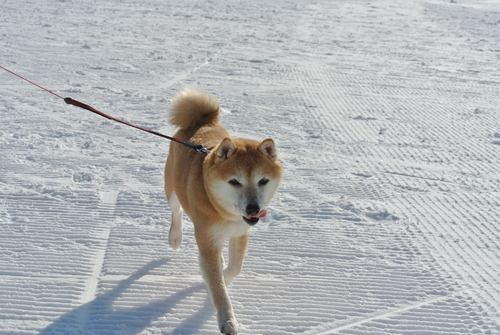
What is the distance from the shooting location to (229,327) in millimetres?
2449

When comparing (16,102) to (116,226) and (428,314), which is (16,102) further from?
(428,314)

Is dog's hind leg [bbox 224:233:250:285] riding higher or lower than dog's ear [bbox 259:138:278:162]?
lower

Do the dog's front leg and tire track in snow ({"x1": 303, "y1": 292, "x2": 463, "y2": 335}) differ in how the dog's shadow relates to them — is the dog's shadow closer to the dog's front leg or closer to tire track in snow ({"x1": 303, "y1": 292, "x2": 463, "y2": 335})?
the dog's front leg

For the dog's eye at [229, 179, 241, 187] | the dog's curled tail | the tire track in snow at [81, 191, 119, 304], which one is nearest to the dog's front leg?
the dog's eye at [229, 179, 241, 187]

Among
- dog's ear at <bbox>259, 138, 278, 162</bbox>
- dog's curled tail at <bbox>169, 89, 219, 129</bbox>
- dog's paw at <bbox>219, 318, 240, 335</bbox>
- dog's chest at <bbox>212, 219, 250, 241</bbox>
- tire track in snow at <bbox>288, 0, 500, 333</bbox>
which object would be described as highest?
dog's ear at <bbox>259, 138, 278, 162</bbox>

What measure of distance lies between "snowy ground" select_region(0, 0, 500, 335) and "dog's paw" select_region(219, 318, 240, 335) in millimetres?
181

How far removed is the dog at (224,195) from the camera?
2.56m

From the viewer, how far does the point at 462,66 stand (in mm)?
8891

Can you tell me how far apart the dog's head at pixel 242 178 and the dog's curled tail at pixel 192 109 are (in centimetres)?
84

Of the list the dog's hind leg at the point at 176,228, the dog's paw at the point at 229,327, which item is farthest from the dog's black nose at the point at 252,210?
the dog's hind leg at the point at 176,228

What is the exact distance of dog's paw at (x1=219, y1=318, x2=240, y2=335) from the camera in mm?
2445

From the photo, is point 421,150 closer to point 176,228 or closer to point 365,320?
point 365,320

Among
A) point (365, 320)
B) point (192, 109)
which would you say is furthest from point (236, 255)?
point (192, 109)

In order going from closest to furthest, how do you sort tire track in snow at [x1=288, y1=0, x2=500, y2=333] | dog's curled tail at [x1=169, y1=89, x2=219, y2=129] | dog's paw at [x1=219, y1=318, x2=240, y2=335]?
1. dog's paw at [x1=219, y1=318, x2=240, y2=335]
2. tire track in snow at [x1=288, y1=0, x2=500, y2=333]
3. dog's curled tail at [x1=169, y1=89, x2=219, y2=129]
